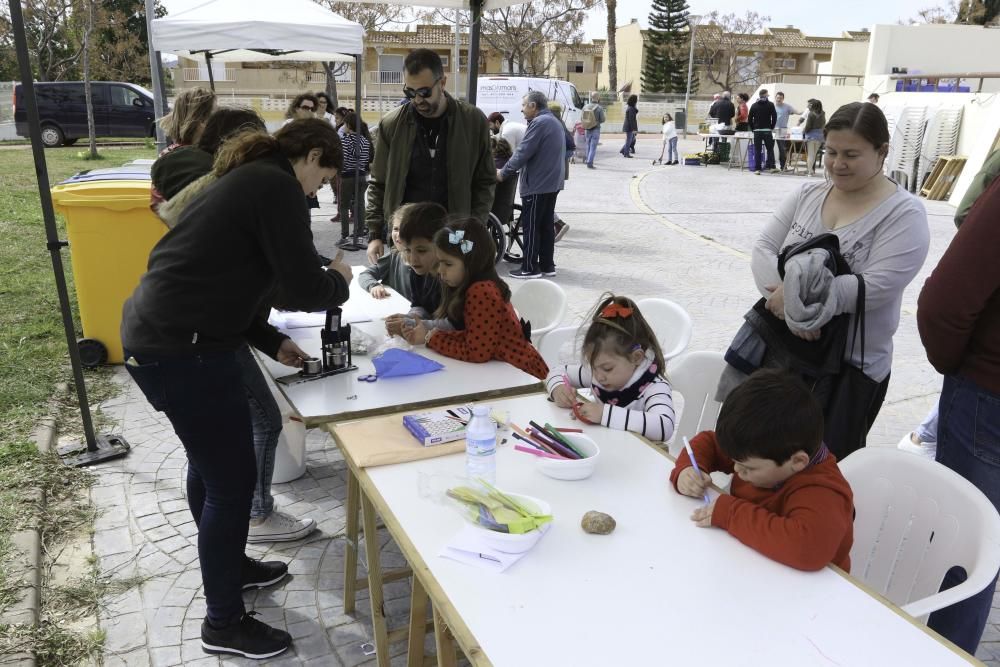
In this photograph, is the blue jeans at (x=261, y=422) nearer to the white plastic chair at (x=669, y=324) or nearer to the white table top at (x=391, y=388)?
the white table top at (x=391, y=388)

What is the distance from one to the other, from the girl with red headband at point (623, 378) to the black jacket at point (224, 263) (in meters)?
0.89

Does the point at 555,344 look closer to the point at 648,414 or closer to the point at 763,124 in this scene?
the point at 648,414

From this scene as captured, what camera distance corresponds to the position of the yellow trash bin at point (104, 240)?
471 centimetres

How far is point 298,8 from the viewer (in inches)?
300

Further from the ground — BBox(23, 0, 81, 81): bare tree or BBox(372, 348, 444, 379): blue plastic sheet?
BBox(23, 0, 81, 81): bare tree

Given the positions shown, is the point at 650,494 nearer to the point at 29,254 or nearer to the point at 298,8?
the point at 298,8

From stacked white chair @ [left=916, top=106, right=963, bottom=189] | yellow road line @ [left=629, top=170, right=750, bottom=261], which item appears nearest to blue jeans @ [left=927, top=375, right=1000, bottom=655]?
yellow road line @ [left=629, top=170, right=750, bottom=261]

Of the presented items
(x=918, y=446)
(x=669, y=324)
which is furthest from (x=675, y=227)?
(x=669, y=324)

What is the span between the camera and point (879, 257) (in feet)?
7.99

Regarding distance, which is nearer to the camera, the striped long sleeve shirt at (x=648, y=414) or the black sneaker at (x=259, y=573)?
the striped long sleeve shirt at (x=648, y=414)

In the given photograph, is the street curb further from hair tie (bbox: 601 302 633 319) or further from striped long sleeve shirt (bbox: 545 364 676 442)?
hair tie (bbox: 601 302 633 319)

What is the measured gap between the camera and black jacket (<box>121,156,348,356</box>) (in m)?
→ 2.00

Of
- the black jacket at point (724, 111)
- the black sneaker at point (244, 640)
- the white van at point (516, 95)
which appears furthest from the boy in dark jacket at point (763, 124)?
the black sneaker at point (244, 640)

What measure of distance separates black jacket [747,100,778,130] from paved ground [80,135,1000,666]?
8150 mm
